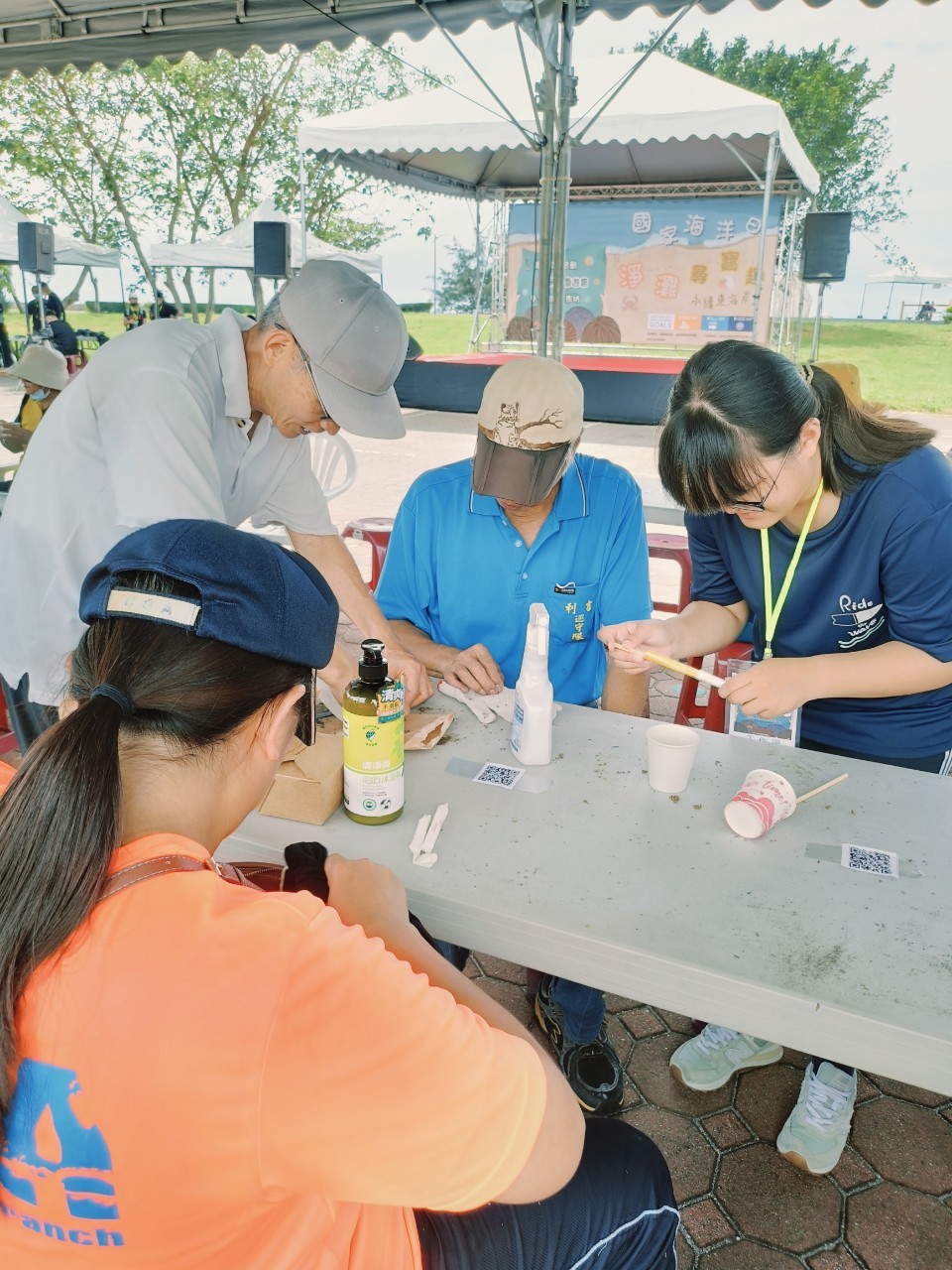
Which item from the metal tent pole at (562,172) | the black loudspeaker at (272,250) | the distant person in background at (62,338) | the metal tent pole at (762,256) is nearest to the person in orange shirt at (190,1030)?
the metal tent pole at (562,172)

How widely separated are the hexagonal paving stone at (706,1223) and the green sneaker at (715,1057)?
0.28m

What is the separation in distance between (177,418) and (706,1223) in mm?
1811

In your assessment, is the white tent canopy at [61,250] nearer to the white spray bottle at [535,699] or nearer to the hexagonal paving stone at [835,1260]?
the white spray bottle at [535,699]

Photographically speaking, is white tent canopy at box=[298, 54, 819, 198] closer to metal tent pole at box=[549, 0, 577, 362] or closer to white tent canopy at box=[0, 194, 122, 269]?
metal tent pole at box=[549, 0, 577, 362]

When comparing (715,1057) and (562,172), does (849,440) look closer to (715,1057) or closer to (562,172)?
(715,1057)

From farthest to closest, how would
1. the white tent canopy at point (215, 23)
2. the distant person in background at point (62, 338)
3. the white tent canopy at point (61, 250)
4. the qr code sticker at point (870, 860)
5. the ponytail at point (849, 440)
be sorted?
1. the white tent canopy at point (61, 250)
2. the distant person in background at point (62, 338)
3. the white tent canopy at point (215, 23)
4. the ponytail at point (849, 440)
5. the qr code sticker at point (870, 860)

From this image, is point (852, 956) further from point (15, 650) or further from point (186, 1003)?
point (15, 650)

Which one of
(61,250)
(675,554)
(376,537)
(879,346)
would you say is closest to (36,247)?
(61,250)

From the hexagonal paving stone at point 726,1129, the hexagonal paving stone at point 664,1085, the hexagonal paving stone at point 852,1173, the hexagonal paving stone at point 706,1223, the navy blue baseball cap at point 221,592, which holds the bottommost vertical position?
the hexagonal paving stone at point 664,1085

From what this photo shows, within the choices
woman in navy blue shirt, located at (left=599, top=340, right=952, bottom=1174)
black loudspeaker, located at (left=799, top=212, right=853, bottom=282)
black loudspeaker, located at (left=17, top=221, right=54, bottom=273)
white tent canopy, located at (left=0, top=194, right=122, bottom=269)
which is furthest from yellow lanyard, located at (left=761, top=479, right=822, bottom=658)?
white tent canopy, located at (left=0, top=194, right=122, bottom=269)

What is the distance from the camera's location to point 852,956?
1047mm

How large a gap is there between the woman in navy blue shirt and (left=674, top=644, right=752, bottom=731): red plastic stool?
7.6 inches

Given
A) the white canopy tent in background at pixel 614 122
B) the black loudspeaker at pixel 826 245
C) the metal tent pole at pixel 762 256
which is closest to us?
the white canopy tent in background at pixel 614 122

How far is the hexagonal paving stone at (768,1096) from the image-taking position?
1879mm
